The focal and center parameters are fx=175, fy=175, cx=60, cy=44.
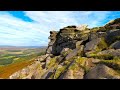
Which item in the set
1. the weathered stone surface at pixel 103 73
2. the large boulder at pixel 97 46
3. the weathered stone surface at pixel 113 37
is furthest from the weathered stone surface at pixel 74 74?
the weathered stone surface at pixel 113 37

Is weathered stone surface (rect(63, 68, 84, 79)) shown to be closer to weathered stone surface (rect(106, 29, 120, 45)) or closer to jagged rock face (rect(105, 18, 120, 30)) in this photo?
weathered stone surface (rect(106, 29, 120, 45))

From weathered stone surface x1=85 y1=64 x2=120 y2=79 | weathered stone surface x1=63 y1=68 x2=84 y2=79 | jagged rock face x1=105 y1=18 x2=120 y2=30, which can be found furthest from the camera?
jagged rock face x1=105 y1=18 x2=120 y2=30

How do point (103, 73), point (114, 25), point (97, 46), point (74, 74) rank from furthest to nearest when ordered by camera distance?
1. point (114, 25)
2. point (97, 46)
3. point (74, 74)
4. point (103, 73)

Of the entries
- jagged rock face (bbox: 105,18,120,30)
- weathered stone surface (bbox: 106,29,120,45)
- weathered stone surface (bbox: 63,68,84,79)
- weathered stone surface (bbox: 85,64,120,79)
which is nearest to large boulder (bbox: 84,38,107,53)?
weathered stone surface (bbox: 106,29,120,45)

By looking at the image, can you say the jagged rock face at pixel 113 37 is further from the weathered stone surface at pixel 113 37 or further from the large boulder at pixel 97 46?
the large boulder at pixel 97 46

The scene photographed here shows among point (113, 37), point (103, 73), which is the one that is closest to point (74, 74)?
point (103, 73)

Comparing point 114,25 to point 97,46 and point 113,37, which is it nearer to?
point 113,37
